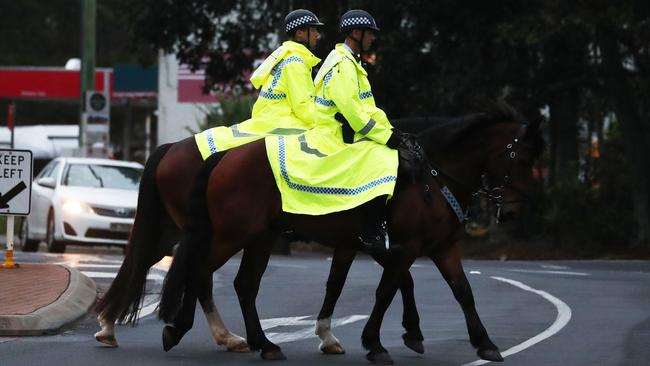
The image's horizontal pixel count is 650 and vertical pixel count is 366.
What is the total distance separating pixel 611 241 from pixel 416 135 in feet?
73.4

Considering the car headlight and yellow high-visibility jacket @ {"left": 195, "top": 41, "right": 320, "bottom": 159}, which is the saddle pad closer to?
yellow high-visibility jacket @ {"left": 195, "top": 41, "right": 320, "bottom": 159}

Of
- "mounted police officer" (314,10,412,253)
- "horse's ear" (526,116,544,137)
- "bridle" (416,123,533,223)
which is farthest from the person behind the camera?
"horse's ear" (526,116,544,137)

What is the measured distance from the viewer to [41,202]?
1052 inches

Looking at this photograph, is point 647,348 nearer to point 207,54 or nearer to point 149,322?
point 149,322

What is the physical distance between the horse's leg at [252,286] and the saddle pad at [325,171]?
0.62 m

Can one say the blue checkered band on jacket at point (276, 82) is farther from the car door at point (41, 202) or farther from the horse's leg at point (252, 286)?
the car door at point (41, 202)

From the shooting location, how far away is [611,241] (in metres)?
33.2

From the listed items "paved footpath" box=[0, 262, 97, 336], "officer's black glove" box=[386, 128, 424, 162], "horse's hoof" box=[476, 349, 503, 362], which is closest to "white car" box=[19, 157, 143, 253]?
"paved footpath" box=[0, 262, 97, 336]

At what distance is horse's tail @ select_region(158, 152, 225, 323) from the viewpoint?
11.1 metres

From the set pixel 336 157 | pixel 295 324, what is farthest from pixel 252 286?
pixel 295 324

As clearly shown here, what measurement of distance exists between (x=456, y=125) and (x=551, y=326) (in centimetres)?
253

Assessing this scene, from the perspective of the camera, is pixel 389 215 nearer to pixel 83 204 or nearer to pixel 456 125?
pixel 456 125

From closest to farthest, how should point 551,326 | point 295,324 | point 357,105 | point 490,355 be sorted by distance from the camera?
point 490,355, point 357,105, point 551,326, point 295,324

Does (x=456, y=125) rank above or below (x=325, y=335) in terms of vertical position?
above
